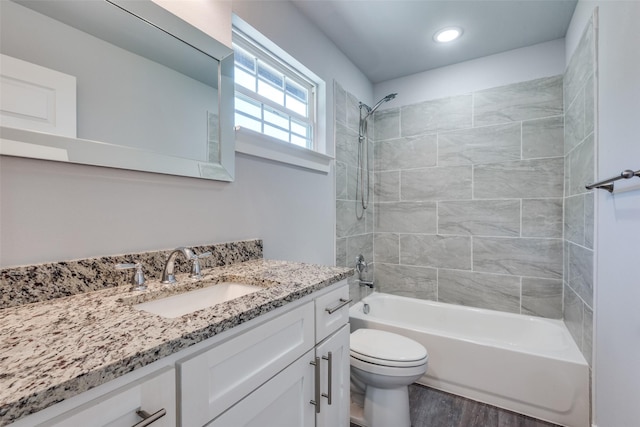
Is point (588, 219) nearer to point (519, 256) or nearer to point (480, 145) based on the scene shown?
point (519, 256)

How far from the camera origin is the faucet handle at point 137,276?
957 mm

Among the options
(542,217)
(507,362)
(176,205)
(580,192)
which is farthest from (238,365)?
(542,217)

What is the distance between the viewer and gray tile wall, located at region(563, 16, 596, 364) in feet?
5.24

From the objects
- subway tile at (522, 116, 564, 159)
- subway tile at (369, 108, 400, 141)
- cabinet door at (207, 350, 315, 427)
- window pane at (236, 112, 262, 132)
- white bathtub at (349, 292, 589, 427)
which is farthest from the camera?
subway tile at (369, 108, 400, 141)

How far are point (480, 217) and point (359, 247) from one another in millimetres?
1050

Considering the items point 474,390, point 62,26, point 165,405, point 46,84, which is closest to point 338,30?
point 62,26

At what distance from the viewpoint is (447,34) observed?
2.12 meters

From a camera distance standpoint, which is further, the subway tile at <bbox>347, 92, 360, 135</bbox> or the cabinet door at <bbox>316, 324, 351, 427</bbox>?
the subway tile at <bbox>347, 92, 360, 135</bbox>

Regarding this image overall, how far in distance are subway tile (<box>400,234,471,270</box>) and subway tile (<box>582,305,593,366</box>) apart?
35.1 inches

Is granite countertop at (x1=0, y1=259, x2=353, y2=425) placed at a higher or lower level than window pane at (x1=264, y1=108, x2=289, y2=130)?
lower

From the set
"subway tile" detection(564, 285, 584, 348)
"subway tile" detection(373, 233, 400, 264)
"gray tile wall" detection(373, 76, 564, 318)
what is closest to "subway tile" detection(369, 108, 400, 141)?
"gray tile wall" detection(373, 76, 564, 318)

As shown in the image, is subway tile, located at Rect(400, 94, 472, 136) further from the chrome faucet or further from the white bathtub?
the chrome faucet

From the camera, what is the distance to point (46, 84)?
0.86 m

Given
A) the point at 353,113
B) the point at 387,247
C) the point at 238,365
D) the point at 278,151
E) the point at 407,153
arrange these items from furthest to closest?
the point at 387,247
the point at 407,153
the point at 353,113
the point at 278,151
the point at 238,365
